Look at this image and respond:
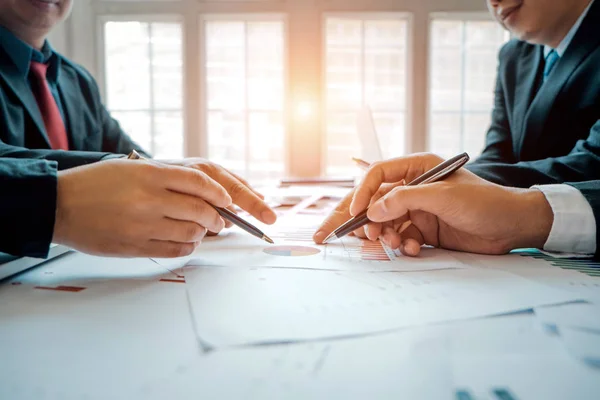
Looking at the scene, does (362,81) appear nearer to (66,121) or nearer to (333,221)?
(66,121)

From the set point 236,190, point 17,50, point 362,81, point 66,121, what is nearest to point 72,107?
point 66,121

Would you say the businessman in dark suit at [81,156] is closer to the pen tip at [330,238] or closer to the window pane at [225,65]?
the pen tip at [330,238]

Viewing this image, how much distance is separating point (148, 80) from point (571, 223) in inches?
149

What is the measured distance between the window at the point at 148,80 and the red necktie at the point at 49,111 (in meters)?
2.51

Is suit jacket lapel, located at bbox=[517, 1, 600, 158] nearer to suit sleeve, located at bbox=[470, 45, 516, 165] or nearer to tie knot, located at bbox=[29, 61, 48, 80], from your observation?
suit sleeve, located at bbox=[470, 45, 516, 165]

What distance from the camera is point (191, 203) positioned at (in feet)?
1.88

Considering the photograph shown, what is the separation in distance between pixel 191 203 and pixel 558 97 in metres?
1.06

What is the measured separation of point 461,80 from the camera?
3.87 m

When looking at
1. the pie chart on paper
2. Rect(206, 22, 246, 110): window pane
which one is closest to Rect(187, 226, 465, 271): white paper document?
the pie chart on paper

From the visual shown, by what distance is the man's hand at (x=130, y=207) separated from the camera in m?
0.52

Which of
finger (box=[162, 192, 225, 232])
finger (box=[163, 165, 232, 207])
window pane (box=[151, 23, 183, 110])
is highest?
window pane (box=[151, 23, 183, 110])

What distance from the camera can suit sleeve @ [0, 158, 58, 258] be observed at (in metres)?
0.50

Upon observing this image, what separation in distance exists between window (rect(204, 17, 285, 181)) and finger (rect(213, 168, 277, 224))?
3028 millimetres

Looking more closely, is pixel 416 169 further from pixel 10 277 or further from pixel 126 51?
pixel 126 51
